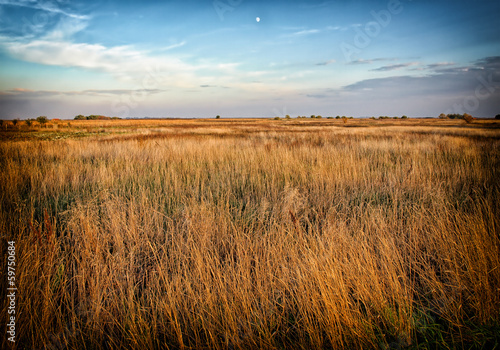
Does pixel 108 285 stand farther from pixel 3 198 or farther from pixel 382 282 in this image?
pixel 3 198

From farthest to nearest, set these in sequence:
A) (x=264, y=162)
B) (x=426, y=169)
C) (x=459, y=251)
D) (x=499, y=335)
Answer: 1. (x=264, y=162)
2. (x=426, y=169)
3. (x=459, y=251)
4. (x=499, y=335)

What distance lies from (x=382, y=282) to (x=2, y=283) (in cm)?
346

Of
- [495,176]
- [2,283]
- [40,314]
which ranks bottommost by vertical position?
[40,314]

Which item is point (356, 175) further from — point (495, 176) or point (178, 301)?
point (178, 301)

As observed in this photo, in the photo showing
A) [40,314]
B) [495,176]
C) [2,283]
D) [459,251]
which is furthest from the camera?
[495,176]

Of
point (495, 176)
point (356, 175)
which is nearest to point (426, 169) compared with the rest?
point (495, 176)

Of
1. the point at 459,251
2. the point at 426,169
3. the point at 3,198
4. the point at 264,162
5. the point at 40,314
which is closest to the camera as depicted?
the point at 40,314

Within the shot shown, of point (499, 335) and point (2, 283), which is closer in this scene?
point (499, 335)

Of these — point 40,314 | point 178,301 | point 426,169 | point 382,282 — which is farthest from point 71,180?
point 426,169

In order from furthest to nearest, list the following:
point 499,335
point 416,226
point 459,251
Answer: point 416,226 → point 459,251 → point 499,335

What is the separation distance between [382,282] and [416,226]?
5.04 ft

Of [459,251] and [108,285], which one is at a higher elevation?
[459,251]

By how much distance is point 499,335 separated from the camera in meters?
1.64

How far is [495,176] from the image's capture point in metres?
6.15
